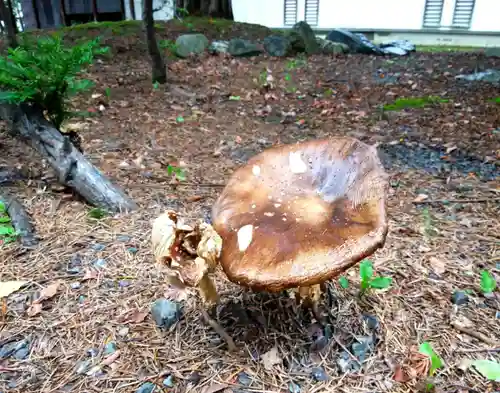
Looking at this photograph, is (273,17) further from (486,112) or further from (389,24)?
(486,112)

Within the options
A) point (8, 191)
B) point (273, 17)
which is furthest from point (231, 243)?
point (273, 17)

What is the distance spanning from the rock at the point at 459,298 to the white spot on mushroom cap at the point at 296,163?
95 centimetres

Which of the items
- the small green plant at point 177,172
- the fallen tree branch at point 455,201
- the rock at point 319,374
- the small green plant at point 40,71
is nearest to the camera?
the rock at point 319,374

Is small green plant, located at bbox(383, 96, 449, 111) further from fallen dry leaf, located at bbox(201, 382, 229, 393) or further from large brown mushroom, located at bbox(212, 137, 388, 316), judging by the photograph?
fallen dry leaf, located at bbox(201, 382, 229, 393)

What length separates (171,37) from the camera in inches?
313

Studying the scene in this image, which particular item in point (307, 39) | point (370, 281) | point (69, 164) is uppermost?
point (307, 39)

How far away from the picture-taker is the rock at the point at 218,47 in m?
7.51

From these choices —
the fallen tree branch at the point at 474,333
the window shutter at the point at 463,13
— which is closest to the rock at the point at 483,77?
the fallen tree branch at the point at 474,333

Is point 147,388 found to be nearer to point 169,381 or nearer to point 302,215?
point 169,381

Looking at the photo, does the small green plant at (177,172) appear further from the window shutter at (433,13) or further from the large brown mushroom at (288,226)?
the window shutter at (433,13)

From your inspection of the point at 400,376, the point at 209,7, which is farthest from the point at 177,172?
the point at 209,7

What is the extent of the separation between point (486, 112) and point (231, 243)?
4.43 m

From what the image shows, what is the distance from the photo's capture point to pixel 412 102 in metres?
5.02

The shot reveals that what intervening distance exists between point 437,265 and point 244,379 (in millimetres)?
1236
